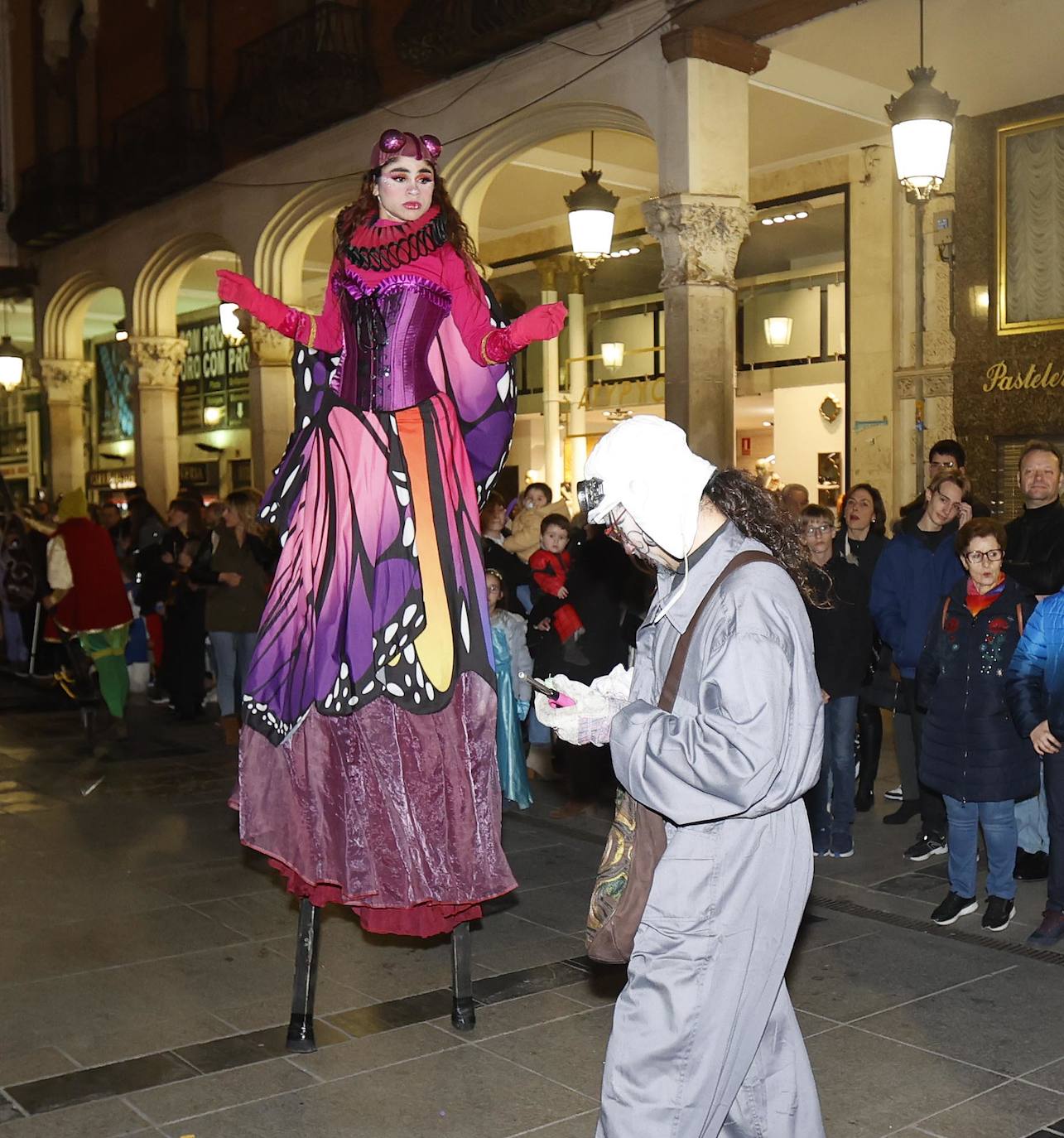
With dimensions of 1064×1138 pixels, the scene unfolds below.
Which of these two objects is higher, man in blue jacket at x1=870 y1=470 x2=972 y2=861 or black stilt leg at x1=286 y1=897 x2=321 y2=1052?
man in blue jacket at x1=870 y1=470 x2=972 y2=861

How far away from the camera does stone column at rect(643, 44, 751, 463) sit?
31.7 feet

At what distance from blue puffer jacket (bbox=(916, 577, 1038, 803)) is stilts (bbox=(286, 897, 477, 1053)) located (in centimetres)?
218

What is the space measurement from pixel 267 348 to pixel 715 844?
12.8m

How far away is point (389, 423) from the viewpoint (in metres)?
4.10

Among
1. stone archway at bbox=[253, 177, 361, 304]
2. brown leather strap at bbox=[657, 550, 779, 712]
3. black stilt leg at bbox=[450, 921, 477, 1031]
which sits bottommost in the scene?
black stilt leg at bbox=[450, 921, 477, 1031]

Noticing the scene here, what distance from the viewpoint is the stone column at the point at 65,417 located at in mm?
19703

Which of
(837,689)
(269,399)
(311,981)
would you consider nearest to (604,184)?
(269,399)

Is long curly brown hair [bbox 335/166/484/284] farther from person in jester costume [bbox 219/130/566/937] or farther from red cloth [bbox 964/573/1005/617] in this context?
red cloth [bbox 964/573/1005/617]

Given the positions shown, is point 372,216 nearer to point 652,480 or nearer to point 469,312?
point 469,312

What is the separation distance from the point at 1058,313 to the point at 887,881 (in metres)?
6.87

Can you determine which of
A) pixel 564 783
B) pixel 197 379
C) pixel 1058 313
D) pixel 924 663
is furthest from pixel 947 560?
pixel 197 379

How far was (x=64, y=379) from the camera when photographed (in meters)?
19.7

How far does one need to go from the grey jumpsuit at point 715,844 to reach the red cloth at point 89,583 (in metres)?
7.40

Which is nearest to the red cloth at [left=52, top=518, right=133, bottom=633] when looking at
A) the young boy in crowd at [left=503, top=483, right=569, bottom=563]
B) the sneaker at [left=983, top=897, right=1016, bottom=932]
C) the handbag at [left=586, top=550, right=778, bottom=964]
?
the young boy in crowd at [left=503, top=483, right=569, bottom=563]
